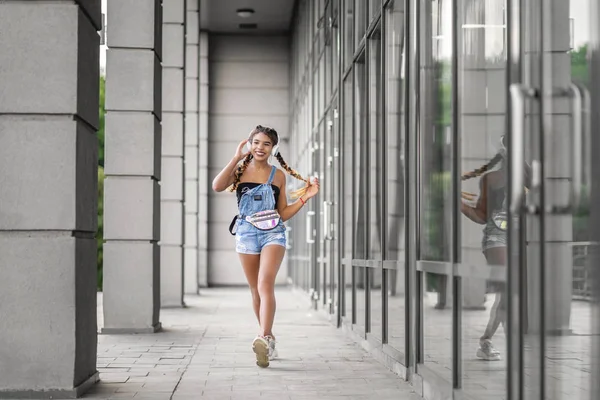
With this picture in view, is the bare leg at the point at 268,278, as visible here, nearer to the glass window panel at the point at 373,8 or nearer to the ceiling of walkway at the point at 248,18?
the glass window panel at the point at 373,8

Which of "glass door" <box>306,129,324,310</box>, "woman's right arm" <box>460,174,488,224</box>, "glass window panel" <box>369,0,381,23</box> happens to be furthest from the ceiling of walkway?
"woman's right arm" <box>460,174,488,224</box>

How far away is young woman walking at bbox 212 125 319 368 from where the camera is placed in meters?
7.77

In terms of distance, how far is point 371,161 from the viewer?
8938 mm

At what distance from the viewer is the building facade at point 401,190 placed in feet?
12.0

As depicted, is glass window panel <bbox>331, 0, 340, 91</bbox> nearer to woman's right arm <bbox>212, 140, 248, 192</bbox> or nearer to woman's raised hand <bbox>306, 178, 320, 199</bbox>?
woman's raised hand <bbox>306, 178, 320, 199</bbox>

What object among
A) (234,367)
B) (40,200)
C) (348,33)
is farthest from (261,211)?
(348,33)

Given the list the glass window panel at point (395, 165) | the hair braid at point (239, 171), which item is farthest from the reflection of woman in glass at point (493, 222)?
the hair braid at point (239, 171)

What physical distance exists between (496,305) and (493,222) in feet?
1.27

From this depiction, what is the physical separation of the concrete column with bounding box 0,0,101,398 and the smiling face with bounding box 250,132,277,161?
2.28 meters

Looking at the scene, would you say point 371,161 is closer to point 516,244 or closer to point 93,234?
point 93,234

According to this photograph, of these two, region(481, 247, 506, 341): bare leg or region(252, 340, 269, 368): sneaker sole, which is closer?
region(481, 247, 506, 341): bare leg

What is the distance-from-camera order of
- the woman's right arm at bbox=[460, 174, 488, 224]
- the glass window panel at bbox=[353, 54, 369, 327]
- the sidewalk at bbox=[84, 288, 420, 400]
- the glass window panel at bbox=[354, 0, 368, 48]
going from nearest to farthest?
the woman's right arm at bbox=[460, 174, 488, 224] < the sidewalk at bbox=[84, 288, 420, 400] < the glass window panel at bbox=[353, 54, 369, 327] < the glass window panel at bbox=[354, 0, 368, 48]

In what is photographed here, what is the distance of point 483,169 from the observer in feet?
15.5

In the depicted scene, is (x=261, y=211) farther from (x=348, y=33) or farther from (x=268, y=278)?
(x=348, y=33)
